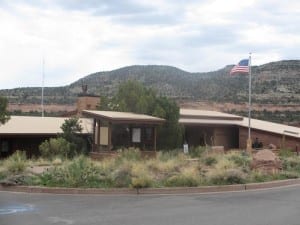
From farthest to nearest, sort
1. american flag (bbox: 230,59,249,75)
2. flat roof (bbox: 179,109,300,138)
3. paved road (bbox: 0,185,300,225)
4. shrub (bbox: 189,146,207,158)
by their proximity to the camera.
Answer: flat roof (bbox: 179,109,300,138), american flag (bbox: 230,59,249,75), shrub (bbox: 189,146,207,158), paved road (bbox: 0,185,300,225)

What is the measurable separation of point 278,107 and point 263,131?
32711 millimetres

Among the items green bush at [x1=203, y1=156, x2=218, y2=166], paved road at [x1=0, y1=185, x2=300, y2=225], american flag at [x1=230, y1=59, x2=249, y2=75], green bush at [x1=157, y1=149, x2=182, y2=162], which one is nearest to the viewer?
paved road at [x1=0, y1=185, x2=300, y2=225]

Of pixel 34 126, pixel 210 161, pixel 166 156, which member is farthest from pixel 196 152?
pixel 34 126

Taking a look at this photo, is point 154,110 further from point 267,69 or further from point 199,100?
point 267,69

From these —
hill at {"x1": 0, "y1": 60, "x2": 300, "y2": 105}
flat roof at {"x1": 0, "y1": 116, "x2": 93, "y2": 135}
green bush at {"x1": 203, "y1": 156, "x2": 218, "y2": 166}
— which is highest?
hill at {"x1": 0, "y1": 60, "x2": 300, "y2": 105}

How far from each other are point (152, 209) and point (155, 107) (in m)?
22.4

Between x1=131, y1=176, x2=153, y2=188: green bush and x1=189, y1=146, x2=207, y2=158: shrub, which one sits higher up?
x1=131, y1=176, x2=153, y2=188: green bush

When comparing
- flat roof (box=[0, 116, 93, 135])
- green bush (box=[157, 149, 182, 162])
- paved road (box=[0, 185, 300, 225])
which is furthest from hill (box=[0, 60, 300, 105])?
paved road (box=[0, 185, 300, 225])

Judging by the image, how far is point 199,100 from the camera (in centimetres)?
7400

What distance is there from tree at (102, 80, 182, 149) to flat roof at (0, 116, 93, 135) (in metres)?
3.16

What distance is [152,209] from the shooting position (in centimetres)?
1292

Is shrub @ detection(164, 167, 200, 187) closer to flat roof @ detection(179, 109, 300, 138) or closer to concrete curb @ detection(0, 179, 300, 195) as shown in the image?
concrete curb @ detection(0, 179, 300, 195)

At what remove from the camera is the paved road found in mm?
11320

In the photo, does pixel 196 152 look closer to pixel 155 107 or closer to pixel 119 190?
pixel 155 107
